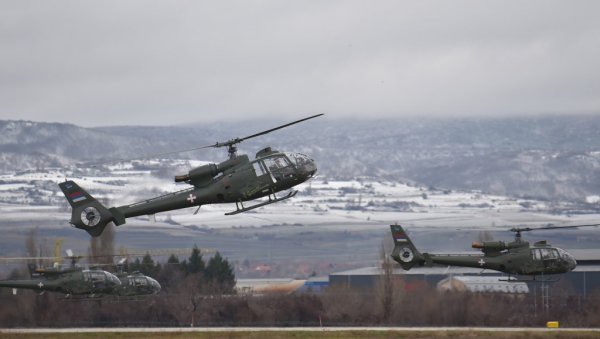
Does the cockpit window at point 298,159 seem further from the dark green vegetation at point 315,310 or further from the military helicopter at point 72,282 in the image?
the dark green vegetation at point 315,310

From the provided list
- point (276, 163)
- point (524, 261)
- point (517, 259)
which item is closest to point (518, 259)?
point (517, 259)

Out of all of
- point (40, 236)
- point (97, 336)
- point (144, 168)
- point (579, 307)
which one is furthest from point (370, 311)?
point (144, 168)

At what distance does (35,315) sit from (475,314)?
28.1 meters

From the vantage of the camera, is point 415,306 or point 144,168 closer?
point 415,306

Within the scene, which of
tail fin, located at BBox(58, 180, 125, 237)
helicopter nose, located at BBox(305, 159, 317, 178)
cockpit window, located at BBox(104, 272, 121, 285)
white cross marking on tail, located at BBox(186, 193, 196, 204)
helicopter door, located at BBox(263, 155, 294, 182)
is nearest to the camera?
white cross marking on tail, located at BBox(186, 193, 196, 204)

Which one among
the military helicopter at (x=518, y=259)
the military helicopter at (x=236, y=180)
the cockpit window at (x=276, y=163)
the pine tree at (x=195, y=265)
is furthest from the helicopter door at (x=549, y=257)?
the pine tree at (x=195, y=265)

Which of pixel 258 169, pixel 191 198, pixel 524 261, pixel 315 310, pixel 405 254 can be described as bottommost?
pixel 315 310

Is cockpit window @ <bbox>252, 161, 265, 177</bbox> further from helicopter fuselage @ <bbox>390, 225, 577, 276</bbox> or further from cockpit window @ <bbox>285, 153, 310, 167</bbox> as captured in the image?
helicopter fuselage @ <bbox>390, 225, 577, 276</bbox>

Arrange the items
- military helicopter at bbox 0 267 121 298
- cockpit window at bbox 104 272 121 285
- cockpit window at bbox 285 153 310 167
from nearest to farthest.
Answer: cockpit window at bbox 285 153 310 167 → military helicopter at bbox 0 267 121 298 → cockpit window at bbox 104 272 121 285

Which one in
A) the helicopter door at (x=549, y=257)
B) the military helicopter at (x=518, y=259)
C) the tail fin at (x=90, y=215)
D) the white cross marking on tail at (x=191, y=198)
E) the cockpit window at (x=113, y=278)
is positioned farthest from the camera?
the cockpit window at (x=113, y=278)

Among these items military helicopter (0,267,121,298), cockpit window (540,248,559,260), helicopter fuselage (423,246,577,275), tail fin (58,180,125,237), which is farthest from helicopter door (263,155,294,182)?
military helicopter (0,267,121,298)

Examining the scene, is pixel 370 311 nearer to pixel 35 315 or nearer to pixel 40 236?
pixel 35 315

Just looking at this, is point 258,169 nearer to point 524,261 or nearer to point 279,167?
point 279,167

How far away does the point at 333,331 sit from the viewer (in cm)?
6625
